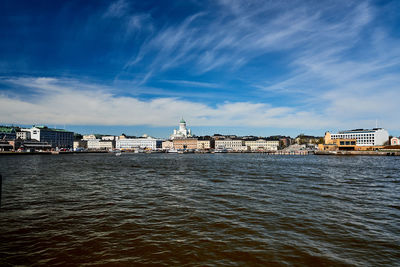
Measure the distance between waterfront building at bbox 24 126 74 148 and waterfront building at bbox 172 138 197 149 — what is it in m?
68.9

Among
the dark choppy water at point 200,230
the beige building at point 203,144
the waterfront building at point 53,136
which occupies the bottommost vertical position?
the dark choppy water at point 200,230

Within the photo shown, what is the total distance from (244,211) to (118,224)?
16.7 ft

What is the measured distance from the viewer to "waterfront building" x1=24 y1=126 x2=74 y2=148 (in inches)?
5688

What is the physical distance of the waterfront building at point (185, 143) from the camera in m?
166

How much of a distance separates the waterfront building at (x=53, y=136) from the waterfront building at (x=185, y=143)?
226 feet

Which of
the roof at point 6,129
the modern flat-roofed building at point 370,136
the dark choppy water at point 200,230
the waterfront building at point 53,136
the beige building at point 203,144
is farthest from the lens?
the beige building at point 203,144

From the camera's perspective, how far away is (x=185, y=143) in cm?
16812

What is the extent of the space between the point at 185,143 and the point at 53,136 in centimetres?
7994

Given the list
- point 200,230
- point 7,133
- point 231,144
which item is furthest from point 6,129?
point 200,230

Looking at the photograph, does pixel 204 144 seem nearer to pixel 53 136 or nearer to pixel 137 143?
pixel 137 143

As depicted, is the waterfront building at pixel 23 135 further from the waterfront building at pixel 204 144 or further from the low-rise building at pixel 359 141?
the low-rise building at pixel 359 141

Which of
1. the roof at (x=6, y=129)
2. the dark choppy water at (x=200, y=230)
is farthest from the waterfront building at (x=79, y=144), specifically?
the dark choppy water at (x=200, y=230)

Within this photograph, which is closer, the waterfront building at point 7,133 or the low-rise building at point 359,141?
the low-rise building at point 359,141

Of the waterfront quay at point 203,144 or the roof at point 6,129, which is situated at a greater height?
the roof at point 6,129
